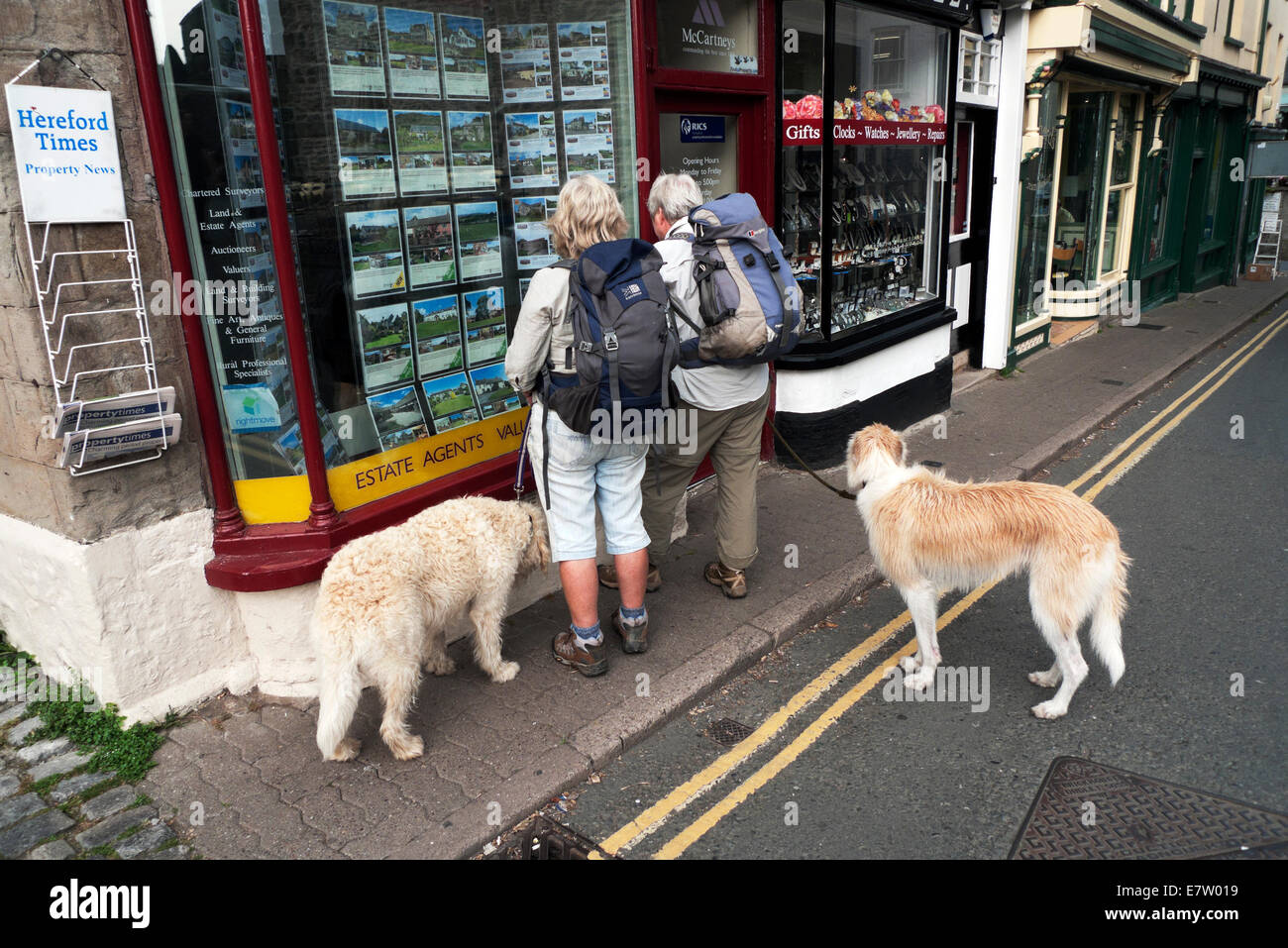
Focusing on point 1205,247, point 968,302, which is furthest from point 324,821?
point 1205,247

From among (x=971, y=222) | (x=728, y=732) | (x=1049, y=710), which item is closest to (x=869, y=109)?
(x=971, y=222)

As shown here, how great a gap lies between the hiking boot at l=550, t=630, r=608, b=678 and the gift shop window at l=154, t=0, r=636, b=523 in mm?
1263

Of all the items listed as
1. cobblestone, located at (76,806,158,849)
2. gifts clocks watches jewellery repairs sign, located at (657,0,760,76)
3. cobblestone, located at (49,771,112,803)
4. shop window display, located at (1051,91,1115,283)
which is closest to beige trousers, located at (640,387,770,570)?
gifts clocks watches jewellery repairs sign, located at (657,0,760,76)

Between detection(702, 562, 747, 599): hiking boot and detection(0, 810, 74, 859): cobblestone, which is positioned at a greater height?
detection(702, 562, 747, 599): hiking boot

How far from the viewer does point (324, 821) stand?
11.7 ft

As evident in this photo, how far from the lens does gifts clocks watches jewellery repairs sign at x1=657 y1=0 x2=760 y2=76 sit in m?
6.23

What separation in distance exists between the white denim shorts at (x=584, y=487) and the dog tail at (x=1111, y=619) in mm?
2138

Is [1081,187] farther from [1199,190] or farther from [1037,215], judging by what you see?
[1199,190]

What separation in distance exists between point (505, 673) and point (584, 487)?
1.01 meters

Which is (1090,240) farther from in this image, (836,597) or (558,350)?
(558,350)

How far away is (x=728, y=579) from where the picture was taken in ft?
17.6

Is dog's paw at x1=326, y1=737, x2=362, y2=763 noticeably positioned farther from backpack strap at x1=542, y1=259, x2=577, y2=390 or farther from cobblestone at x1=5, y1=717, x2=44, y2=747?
backpack strap at x1=542, y1=259, x2=577, y2=390
